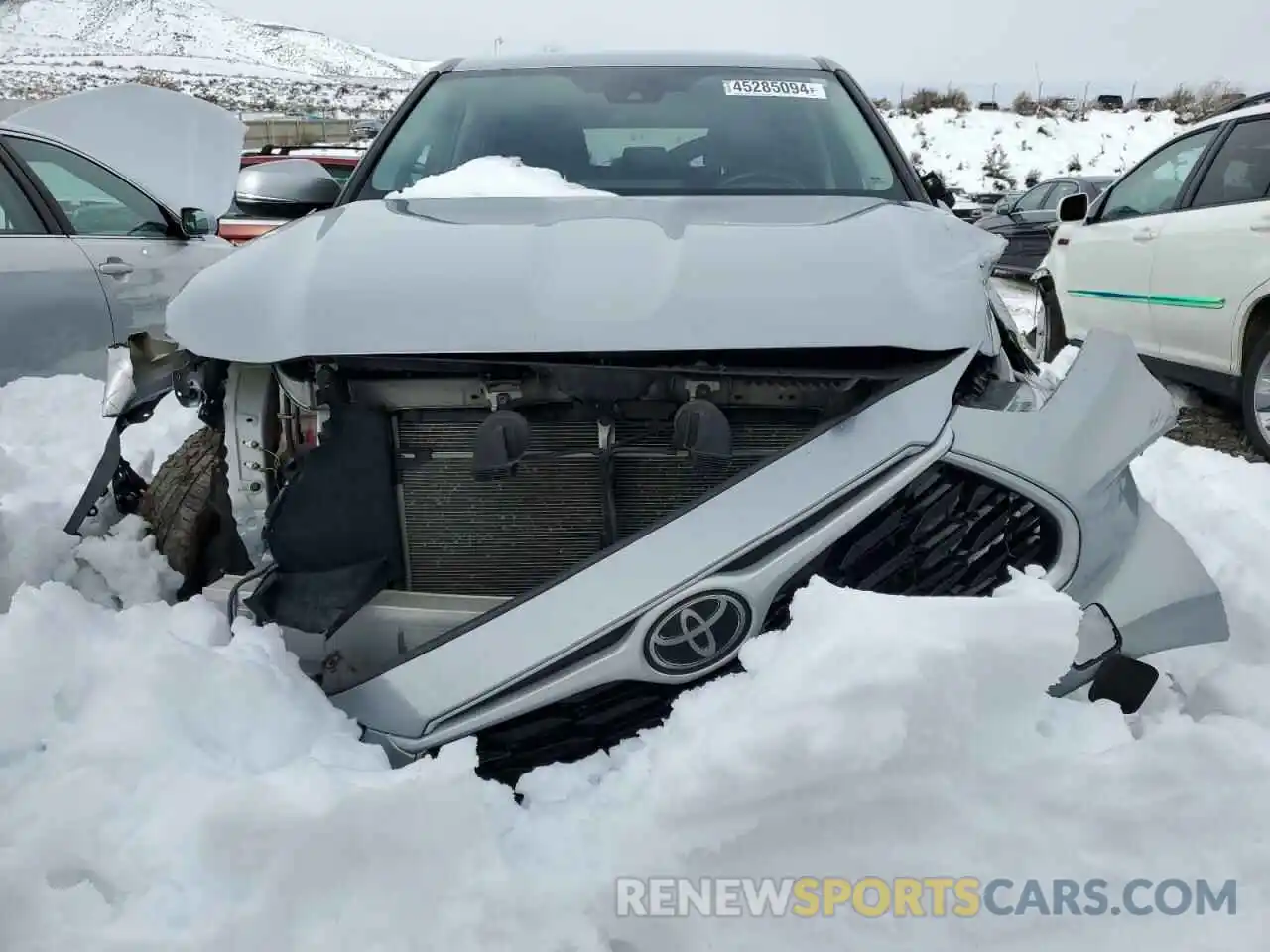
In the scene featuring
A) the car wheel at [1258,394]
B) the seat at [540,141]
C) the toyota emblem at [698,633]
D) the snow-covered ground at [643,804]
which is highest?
the seat at [540,141]

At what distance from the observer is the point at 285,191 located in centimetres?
314

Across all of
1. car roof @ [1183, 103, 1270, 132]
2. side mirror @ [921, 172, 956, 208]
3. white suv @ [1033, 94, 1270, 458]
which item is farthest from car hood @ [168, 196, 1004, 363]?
car roof @ [1183, 103, 1270, 132]

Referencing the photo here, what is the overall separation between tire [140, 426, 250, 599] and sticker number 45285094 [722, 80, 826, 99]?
6.39 feet

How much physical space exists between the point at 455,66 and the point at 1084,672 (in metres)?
2.80

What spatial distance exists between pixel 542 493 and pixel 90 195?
4179 mm

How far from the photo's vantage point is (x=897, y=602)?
169cm

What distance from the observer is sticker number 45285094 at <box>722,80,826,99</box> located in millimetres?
3207

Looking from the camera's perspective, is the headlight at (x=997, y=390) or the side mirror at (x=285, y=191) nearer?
the headlight at (x=997, y=390)

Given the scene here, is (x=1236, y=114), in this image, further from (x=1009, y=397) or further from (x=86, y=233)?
(x=86, y=233)

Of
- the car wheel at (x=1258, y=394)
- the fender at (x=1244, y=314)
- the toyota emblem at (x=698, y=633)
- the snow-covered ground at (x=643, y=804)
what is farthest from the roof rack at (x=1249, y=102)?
the toyota emblem at (x=698, y=633)

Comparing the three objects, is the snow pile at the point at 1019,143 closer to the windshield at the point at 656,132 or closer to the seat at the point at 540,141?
the windshield at the point at 656,132

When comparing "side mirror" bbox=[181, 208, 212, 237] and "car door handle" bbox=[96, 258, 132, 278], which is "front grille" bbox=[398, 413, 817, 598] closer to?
"car door handle" bbox=[96, 258, 132, 278]

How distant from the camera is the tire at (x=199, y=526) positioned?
227 cm

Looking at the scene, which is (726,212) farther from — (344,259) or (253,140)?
(253,140)
